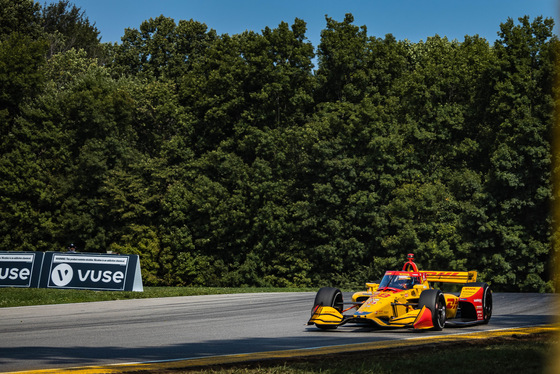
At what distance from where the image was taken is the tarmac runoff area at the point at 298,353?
11.0m

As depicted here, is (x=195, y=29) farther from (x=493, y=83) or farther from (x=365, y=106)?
(x=493, y=83)

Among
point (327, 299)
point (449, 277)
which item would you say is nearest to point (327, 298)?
point (327, 299)

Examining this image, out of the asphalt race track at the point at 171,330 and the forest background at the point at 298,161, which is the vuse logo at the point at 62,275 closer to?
the asphalt race track at the point at 171,330

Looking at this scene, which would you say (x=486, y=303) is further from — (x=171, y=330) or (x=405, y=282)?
(x=171, y=330)

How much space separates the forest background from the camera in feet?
141

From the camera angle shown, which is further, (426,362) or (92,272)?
(92,272)

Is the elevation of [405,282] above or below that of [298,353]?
above

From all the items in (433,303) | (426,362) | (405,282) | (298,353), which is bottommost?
(298,353)

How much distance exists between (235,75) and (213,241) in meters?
11.6

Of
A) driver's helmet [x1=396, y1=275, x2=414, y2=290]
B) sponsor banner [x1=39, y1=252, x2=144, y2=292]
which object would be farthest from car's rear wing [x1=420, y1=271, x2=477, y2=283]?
sponsor banner [x1=39, y1=252, x2=144, y2=292]

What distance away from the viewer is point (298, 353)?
1277 cm

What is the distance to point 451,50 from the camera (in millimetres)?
52312

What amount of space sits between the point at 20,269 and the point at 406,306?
1979 centimetres

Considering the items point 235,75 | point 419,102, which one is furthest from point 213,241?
point 419,102
